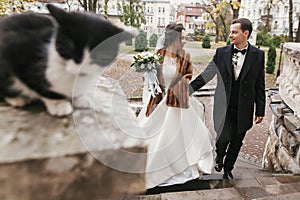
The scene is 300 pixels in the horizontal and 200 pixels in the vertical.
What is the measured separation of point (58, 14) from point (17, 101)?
17 centimetres

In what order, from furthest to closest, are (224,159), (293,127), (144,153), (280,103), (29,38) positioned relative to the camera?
1. (280,103)
2. (224,159)
3. (293,127)
4. (144,153)
5. (29,38)

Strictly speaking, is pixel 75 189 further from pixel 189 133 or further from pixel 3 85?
pixel 189 133

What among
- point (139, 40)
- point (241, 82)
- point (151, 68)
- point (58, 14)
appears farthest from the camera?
point (151, 68)

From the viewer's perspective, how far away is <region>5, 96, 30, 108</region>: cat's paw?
0.49 metres

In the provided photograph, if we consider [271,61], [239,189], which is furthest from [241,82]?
[271,61]

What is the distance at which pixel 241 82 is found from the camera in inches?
99.2

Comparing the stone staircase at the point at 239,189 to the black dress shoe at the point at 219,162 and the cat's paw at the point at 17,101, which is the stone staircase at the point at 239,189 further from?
the cat's paw at the point at 17,101

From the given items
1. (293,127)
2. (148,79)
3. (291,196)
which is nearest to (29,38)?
(291,196)

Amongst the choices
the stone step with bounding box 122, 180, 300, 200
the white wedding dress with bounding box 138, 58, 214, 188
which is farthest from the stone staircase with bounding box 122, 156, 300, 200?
the white wedding dress with bounding box 138, 58, 214, 188

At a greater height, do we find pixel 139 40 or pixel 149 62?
pixel 139 40

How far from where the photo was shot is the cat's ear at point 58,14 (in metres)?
0.47

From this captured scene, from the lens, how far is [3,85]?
481 millimetres

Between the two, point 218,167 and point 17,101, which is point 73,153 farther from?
point 218,167

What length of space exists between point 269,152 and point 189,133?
1619 millimetres
